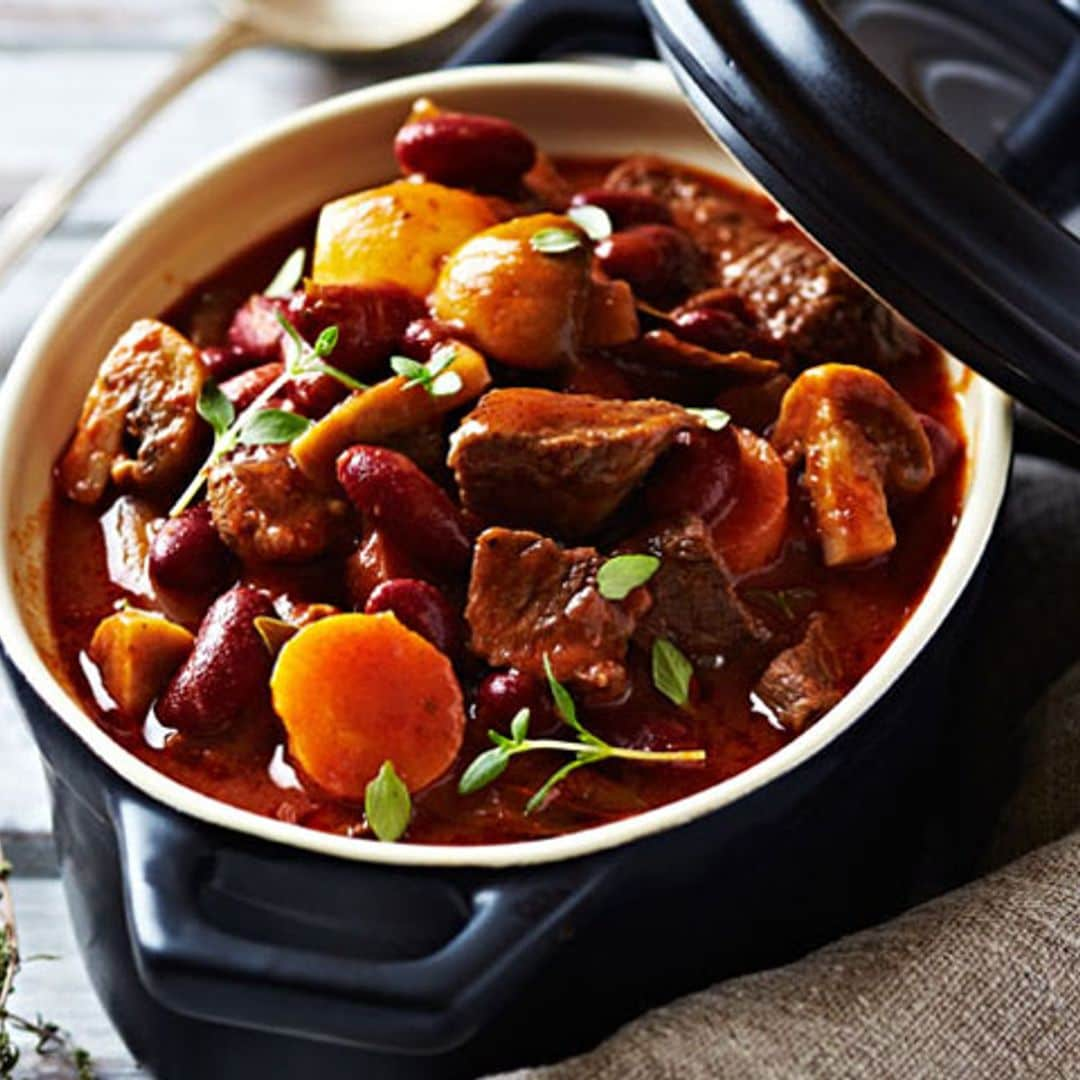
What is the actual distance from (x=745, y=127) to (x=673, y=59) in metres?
0.14

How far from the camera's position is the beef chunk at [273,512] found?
2.27 metres

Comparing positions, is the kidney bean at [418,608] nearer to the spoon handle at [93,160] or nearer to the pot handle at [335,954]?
the pot handle at [335,954]

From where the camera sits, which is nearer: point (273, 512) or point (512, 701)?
point (512, 701)

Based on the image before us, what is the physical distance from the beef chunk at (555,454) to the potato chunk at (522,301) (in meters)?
0.10

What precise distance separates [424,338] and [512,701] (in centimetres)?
43

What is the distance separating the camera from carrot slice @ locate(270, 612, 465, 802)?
212 centimetres

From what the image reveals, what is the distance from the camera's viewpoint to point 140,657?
7.34 ft

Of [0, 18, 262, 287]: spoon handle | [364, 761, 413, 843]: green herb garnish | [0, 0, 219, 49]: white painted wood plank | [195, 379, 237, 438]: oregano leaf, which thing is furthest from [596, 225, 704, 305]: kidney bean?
[0, 0, 219, 49]: white painted wood plank

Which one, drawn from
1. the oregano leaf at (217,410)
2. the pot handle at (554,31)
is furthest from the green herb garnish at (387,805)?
the pot handle at (554,31)

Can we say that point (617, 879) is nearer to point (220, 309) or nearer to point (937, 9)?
point (220, 309)

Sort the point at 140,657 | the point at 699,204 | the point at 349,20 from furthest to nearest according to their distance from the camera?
the point at 349,20 < the point at 699,204 < the point at 140,657

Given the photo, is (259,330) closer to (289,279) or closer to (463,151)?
(289,279)

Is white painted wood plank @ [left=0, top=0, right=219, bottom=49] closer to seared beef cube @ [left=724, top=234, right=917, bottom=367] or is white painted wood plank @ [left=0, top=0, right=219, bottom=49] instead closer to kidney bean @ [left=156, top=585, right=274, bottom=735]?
seared beef cube @ [left=724, top=234, right=917, bottom=367]

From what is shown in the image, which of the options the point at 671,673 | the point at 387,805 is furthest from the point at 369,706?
the point at 671,673
